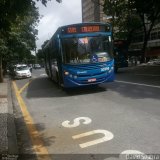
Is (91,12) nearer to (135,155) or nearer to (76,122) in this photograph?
(76,122)

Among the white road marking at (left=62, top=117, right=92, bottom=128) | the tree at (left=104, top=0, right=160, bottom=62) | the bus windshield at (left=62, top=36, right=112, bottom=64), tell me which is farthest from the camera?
the tree at (left=104, top=0, right=160, bottom=62)

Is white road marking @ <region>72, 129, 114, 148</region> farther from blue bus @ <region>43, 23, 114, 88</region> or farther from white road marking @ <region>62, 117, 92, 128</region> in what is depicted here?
blue bus @ <region>43, 23, 114, 88</region>

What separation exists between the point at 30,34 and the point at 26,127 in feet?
137

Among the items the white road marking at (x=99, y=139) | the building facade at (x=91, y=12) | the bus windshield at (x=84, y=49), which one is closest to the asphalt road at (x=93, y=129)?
the white road marking at (x=99, y=139)

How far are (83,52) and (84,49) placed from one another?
142 millimetres

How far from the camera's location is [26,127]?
9.62 m

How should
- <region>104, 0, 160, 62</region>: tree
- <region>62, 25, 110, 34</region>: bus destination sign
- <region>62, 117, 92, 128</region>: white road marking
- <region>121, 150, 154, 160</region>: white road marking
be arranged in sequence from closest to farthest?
<region>121, 150, 154, 160</region>: white road marking < <region>62, 117, 92, 128</region>: white road marking < <region>62, 25, 110, 34</region>: bus destination sign < <region>104, 0, 160, 62</region>: tree

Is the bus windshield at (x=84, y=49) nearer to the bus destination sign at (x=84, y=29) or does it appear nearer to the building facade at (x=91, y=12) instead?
the bus destination sign at (x=84, y=29)

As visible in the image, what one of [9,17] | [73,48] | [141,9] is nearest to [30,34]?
[141,9]

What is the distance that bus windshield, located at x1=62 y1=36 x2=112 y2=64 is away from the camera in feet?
52.1

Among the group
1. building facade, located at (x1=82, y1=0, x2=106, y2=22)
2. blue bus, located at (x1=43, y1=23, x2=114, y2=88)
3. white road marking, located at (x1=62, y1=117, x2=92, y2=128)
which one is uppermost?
building facade, located at (x1=82, y1=0, x2=106, y2=22)

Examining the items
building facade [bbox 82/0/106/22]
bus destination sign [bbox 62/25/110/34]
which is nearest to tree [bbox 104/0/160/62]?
bus destination sign [bbox 62/25/110/34]

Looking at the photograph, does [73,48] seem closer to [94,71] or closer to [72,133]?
[94,71]

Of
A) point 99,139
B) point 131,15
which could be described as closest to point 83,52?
point 99,139
